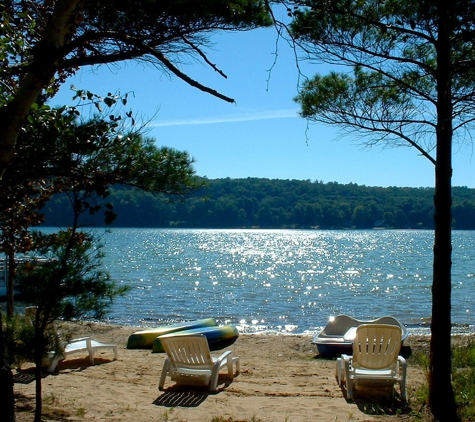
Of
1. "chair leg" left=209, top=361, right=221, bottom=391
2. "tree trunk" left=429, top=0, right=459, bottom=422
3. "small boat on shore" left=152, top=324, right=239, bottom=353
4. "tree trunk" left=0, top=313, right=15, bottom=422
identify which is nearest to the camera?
"tree trunk" left=0, top=313, right=15, bottom=422

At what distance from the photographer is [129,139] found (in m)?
5.05

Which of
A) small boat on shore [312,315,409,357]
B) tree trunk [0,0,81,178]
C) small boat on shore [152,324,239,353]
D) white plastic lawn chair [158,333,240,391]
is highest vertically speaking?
tree trunk [0,0,81,178]

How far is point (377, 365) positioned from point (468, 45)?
367 cm

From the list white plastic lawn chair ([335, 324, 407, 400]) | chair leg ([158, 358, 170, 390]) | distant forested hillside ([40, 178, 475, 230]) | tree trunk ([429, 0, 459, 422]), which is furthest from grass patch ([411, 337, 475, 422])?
distant forested hillside ([40, 178, 475, 230])

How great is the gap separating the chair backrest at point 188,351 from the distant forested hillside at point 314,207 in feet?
273

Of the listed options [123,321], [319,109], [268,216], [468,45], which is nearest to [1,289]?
[123,321]

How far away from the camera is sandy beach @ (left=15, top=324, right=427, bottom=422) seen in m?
5.82

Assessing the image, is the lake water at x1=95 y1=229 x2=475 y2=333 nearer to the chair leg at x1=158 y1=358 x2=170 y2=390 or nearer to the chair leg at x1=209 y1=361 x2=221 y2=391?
the chair leg at x1=158 y1=358 x2=170 y2=390

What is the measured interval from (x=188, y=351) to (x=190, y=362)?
0.14 metres

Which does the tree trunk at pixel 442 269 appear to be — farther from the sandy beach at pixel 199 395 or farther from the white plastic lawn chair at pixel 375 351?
the white plastic lawn chair at pixel 375 351

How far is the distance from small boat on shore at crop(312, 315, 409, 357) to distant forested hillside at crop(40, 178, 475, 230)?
7916cm

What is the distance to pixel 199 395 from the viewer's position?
6902 mm

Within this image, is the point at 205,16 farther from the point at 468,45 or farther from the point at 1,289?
the point at 1,289

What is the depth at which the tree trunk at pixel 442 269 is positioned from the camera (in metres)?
5.49
